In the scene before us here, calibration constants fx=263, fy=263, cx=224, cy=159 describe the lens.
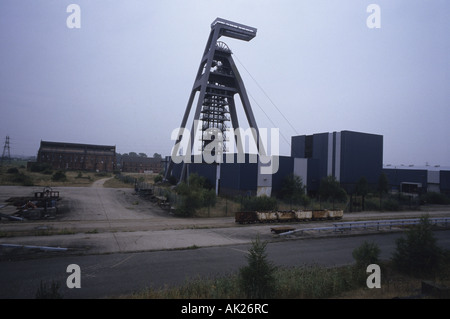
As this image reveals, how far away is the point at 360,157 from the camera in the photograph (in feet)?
143

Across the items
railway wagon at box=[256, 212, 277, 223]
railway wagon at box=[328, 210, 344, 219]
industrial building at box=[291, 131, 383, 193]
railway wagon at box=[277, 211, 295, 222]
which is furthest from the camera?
industrial building at box=[291, 131, 383, 193]

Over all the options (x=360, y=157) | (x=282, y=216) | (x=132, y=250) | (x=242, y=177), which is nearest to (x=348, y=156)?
(x=360, y=157)

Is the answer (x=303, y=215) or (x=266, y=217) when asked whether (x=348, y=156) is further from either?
(x=266, y=217)

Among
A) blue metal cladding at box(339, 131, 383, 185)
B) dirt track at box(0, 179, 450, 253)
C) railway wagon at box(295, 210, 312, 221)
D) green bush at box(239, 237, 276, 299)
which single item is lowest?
dirt track at box(0, 179, 450, 253)

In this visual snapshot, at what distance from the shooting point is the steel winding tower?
42.4m

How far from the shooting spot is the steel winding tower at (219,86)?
42.4m

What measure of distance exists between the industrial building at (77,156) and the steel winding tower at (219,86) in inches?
2419

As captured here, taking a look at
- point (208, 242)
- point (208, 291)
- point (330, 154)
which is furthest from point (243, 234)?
point (330, 154)

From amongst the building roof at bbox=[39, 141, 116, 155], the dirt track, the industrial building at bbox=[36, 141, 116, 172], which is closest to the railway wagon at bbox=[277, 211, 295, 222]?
the dirt track

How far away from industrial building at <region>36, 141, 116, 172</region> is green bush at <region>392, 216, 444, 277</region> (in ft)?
328

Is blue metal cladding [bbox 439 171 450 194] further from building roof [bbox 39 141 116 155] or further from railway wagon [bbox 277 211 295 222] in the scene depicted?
building roof [bbox 39 141 116 155]

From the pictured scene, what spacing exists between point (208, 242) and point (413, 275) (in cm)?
923

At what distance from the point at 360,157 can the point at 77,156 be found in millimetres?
89324

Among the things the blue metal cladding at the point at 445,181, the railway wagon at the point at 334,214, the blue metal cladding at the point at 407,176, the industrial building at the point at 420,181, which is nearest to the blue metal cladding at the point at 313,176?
the railway wagon at the point at 334,214
